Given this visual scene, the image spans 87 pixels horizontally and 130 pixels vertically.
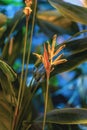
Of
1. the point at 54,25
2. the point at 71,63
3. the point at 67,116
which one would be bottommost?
the point at 67,116

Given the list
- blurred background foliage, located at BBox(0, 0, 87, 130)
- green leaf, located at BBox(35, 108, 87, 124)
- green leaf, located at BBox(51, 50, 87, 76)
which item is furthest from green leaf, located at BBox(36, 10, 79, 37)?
green leaf, located at BBox(35, 108, 87, 124)

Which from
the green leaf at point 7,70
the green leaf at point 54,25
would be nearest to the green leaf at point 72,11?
the green leaf at point 7,70

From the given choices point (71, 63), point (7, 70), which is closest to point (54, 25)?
point (71, 63)

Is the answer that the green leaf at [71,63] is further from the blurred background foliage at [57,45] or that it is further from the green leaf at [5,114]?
the green leaf at [5,114]

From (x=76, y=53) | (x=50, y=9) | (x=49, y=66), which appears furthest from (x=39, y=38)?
(x=49, y=66)

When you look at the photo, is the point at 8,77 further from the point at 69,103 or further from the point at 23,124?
the point at 69,103

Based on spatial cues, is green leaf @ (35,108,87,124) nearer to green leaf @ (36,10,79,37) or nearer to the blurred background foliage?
the blurred background foliage

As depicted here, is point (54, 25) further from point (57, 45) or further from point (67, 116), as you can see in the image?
point (67, 116)
